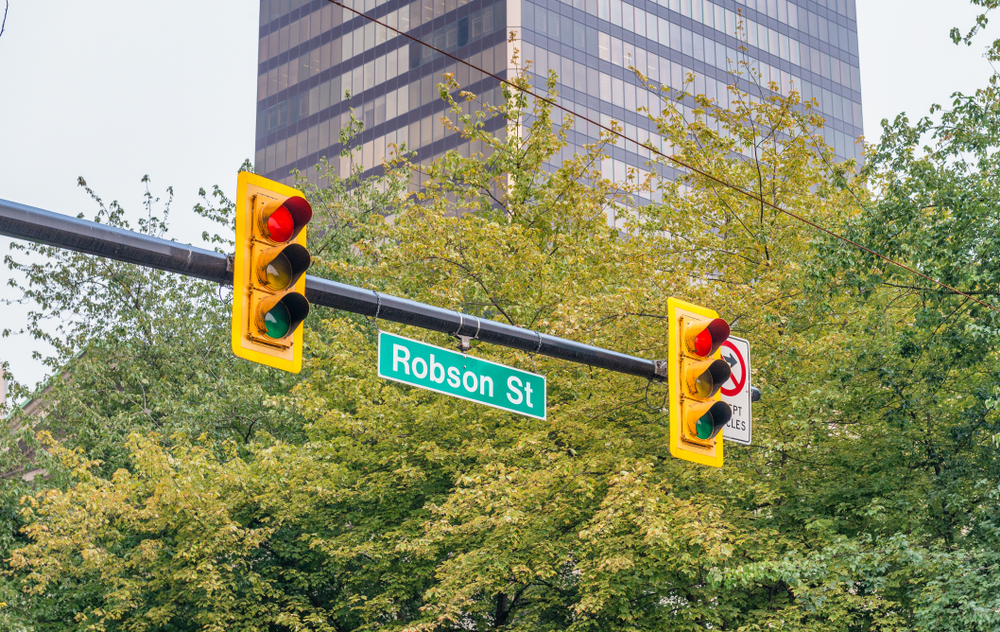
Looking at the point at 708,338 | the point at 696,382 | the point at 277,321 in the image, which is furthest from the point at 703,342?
the point at 277,321

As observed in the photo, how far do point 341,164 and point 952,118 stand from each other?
73981 millimetres

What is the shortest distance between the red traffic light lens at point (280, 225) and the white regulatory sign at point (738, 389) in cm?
367

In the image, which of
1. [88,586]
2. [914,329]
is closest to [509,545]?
[914,329]

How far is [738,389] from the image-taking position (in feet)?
26.2

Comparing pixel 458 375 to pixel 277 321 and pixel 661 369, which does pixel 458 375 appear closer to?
pixel 661 369

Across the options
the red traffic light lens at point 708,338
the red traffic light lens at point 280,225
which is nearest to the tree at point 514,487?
the red traffic light lens at point 708,338

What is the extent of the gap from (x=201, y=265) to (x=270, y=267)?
0.39 meters

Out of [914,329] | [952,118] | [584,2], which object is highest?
[584,2]

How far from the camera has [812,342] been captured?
1758 cm

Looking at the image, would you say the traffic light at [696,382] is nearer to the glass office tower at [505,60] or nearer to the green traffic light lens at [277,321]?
the green traffic light lens at [277,321]

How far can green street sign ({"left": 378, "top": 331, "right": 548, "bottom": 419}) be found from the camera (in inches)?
285

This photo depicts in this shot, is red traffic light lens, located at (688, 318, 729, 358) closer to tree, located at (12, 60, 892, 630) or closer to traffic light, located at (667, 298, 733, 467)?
traffic light, located at (667, 298, 733, 467)

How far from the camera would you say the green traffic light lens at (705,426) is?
726 cm

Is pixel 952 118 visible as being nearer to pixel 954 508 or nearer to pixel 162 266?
pixel 954 508
